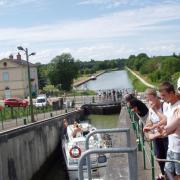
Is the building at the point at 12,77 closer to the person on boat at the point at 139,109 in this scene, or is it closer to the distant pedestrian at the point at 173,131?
the person on boat at the point at 139,109

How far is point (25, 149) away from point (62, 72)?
78.5m

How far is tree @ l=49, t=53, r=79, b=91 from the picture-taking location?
344 ft

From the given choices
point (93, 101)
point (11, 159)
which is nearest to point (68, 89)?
point (93, 101)

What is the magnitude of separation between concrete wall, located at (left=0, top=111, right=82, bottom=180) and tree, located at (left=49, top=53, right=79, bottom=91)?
67.9 metres

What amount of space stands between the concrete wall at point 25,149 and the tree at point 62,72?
67911 millimetres

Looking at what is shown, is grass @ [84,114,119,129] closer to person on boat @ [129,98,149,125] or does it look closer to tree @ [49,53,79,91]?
tree @ [49,53,79,91]

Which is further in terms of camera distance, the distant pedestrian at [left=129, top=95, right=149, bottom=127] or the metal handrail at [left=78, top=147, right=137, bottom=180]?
the distant pedestrian at [left=129, top=95, right=149, bottom=127]

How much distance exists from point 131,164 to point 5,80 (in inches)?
3127

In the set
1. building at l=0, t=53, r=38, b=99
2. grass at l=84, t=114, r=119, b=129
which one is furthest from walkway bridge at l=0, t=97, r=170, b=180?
building at l=0, t=53, r=38, b=99

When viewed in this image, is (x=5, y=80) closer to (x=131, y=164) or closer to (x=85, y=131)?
(x=85, y=131)

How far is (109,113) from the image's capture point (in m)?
64.0

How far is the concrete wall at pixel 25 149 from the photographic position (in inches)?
918

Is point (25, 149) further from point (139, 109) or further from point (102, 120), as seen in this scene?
point (102, 120)

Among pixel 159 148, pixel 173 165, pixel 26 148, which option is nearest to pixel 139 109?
pixel 159 148
